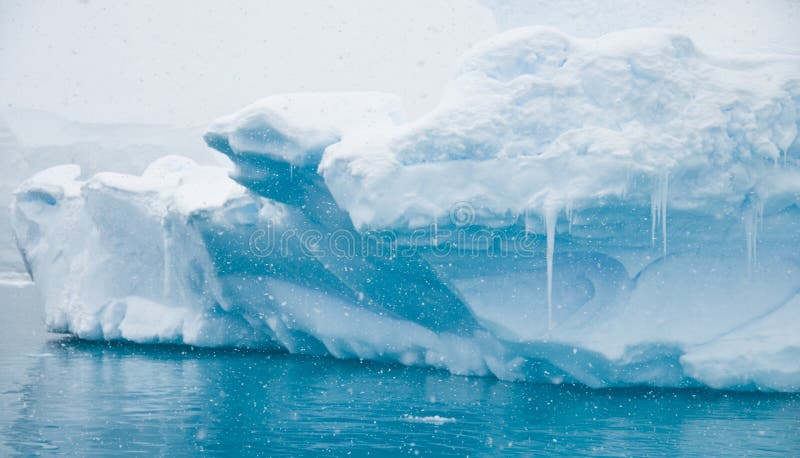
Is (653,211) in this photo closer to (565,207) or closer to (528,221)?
(565,207)

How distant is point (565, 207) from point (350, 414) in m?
3.83

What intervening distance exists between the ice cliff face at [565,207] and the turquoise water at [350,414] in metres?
0.71

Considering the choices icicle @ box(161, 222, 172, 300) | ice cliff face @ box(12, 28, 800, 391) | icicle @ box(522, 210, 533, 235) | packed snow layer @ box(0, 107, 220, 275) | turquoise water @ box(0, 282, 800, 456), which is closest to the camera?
turquoise water @ box(0, 282, 800, 456)

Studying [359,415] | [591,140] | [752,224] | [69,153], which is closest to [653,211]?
[591,140]

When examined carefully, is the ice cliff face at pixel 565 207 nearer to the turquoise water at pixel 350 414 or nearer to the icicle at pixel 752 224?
the icicle at pixel 752 224

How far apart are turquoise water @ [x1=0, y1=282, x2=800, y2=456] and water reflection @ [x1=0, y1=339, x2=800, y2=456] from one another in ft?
0.08

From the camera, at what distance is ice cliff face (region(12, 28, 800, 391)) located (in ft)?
34.6

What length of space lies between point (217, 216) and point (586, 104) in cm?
669

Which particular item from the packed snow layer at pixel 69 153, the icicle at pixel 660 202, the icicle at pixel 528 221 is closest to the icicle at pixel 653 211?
the icicle at pixel 660 202

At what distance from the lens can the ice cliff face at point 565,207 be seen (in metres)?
10.5

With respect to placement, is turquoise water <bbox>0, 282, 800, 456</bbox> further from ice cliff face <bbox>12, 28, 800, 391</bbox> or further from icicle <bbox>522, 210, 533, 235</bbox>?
icicle <bbox>522, 210, 533, 235</bbox>

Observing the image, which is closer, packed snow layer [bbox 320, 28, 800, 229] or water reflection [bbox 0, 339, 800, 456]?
water reflection [bbox 0, 339, 800, 456]

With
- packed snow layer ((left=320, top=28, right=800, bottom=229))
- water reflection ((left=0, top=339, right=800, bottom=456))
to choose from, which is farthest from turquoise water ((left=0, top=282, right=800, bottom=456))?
packed snow layer ((left=320, top=28, right=800, bottom=229))

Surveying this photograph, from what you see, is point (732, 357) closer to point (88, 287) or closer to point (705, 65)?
point (705, 65)
